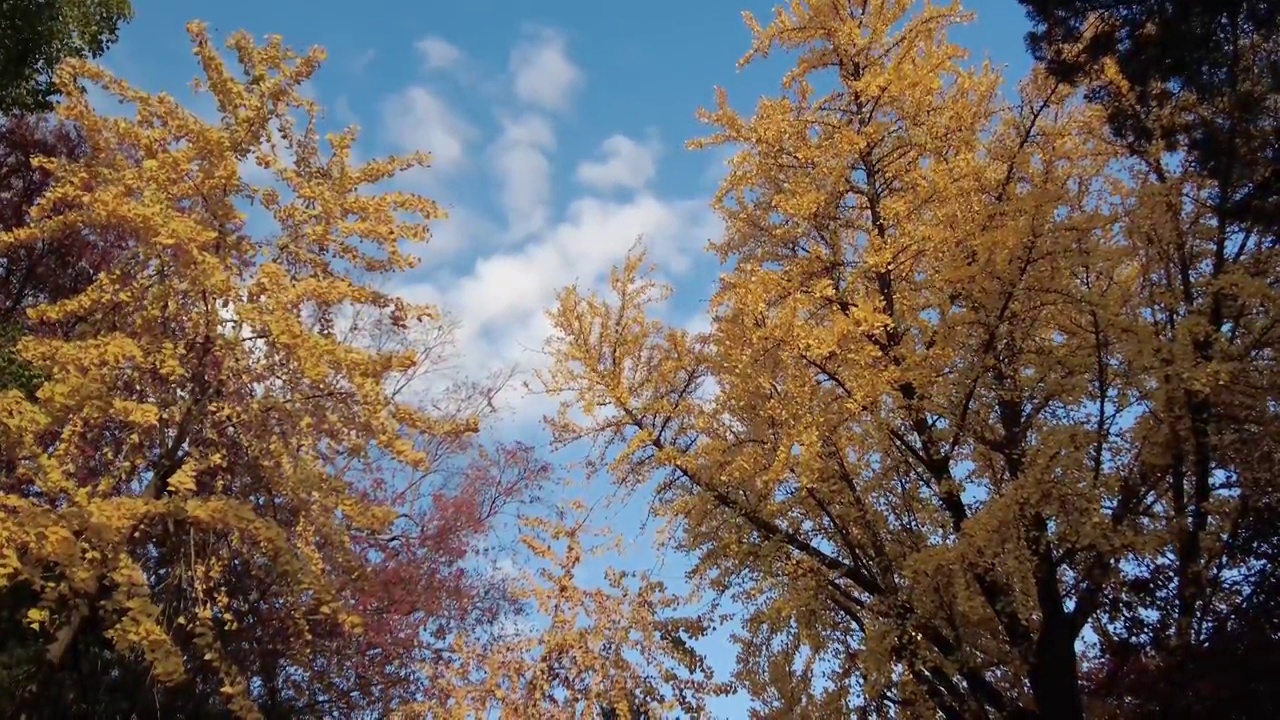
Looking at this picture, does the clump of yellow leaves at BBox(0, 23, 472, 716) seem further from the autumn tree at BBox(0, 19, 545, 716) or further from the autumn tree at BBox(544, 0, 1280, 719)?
the autumn tree at BBox(544, 0, 1280, 719)

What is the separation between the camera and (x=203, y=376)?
5.77 m

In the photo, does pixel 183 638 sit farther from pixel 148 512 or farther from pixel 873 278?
pixel 873 278

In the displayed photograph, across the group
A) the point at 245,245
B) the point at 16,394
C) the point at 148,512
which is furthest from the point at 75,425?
the point at 245,245

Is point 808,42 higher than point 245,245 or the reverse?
higher

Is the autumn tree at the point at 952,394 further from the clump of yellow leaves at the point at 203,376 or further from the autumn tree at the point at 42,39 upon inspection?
the autumn tree at the point at 42,39

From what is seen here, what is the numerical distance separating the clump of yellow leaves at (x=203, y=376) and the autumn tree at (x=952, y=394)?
253 centimetres

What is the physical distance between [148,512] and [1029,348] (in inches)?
241

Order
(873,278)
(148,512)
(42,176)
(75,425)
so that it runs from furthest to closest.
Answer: (42,176) < (873,278) < (75,425) < (148,512)

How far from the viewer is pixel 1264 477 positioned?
6.19m

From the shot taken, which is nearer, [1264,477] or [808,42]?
[1264,477]

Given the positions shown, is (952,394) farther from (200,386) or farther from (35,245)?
(35,245)

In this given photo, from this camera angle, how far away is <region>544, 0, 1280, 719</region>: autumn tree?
6086 mm

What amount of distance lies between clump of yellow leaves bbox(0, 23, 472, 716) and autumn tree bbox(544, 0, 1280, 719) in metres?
2.53

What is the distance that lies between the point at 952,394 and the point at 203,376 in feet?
17.4
